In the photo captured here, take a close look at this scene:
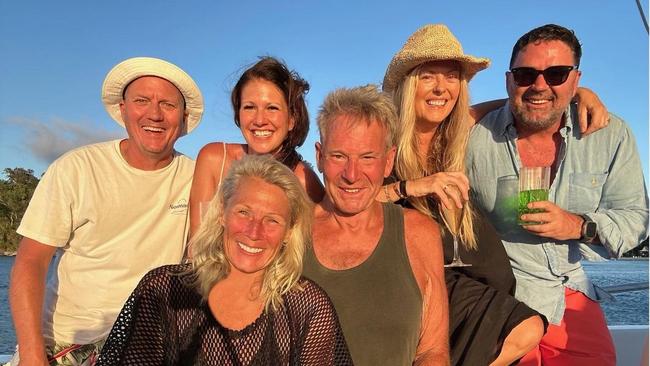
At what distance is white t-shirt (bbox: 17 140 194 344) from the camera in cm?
290

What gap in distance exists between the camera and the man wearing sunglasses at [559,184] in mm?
3102

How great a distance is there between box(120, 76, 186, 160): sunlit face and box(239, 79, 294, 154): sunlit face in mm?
420

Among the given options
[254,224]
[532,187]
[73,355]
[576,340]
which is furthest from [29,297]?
[576,340]

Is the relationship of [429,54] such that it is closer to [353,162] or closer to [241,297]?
[353,162]

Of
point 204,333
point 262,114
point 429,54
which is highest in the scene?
point 429,54

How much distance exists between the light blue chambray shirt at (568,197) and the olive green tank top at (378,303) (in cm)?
101

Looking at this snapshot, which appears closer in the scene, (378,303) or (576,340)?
(378,303)

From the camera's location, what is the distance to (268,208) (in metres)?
2.33

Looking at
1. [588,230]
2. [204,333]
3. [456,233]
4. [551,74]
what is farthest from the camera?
[551,74]

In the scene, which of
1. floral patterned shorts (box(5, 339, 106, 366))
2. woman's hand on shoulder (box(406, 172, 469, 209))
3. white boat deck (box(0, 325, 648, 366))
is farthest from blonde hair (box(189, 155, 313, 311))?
white boat deck (box(0, 325, 648, 366))

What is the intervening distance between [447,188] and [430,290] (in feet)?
1.62

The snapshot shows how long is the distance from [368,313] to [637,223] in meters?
1.75

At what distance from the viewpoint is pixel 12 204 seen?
2522 inches

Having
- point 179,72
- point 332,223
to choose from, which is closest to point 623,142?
point 332,223
